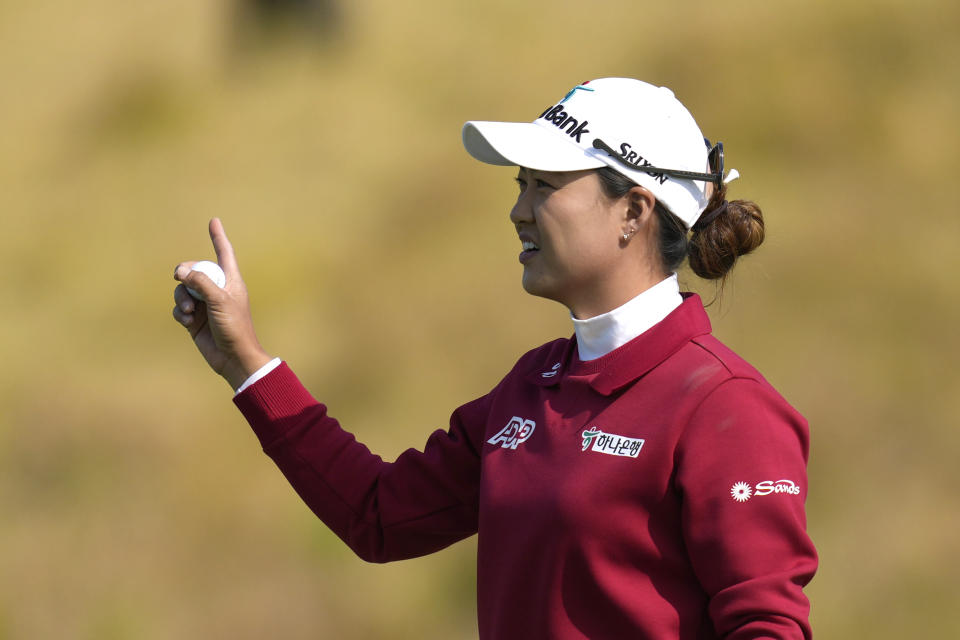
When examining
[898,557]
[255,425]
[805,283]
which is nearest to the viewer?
[255,425]

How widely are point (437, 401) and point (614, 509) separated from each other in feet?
9.64

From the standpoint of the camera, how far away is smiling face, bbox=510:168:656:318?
73.0 inches

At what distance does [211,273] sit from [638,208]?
728 mm

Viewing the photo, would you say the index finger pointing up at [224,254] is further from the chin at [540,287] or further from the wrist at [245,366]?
the chin at [540,287]

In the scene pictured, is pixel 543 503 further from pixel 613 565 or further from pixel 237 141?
pixel 237 141

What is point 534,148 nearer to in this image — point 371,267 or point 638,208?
point 638,208

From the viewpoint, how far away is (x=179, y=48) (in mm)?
4836

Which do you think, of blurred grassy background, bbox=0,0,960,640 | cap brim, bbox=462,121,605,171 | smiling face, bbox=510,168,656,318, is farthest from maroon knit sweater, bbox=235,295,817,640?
blurred grassy background, bbox=0,0,960,640

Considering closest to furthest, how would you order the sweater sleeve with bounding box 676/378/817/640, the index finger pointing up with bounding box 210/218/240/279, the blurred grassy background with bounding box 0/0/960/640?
the sweater sleeve with bounding box 676/378/817/640 < the index finger pointing up with bounding box 210/218/240/279 < the blurred grassy background with bounding box 0/0/960/640

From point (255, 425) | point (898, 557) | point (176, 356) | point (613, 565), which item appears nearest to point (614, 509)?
point (613, 565)

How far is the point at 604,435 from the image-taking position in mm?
1694

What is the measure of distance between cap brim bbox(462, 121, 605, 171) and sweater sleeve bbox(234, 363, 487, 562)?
454 mm

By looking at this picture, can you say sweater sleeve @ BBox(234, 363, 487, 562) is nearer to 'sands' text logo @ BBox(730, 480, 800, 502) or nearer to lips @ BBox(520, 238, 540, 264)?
lips @ BBox(520, 238, 540, 264)

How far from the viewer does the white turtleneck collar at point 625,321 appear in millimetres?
1839
